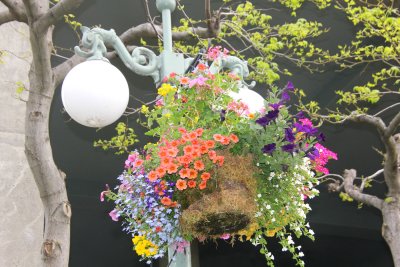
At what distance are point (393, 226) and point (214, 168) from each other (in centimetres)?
533

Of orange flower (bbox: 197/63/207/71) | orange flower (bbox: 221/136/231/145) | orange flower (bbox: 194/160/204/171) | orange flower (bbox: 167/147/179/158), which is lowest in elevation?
orange flower (bbox: 194/160/204/171)

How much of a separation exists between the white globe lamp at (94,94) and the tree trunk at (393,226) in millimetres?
5262

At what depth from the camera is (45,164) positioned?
4.16m

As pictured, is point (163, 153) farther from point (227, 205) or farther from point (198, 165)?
point (227, 205)

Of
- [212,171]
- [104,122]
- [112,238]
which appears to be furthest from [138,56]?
[112,238]

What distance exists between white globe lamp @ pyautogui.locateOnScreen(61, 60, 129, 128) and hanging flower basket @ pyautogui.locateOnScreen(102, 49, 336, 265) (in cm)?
26

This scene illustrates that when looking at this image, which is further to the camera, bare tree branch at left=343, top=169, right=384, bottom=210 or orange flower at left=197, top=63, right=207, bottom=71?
bare tree branch at left=343, top=169, right=384, bottom=210

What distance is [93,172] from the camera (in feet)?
35.9

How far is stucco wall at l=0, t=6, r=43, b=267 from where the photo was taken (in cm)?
557

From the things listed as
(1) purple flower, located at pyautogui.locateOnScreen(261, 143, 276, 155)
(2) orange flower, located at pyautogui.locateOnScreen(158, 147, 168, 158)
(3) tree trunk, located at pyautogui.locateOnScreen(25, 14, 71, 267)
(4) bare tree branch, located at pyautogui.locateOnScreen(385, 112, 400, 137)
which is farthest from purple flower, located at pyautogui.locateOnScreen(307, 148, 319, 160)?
(4) bare tree branch, located at pyautogui.locateOnScreen(385, 112, 400, 137)

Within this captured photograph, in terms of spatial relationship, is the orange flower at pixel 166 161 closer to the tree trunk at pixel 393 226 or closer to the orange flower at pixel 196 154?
the orange flower at pixel 196 154

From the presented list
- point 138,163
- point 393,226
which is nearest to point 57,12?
point 138,163

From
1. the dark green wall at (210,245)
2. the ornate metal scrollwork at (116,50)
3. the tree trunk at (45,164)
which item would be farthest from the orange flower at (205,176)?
the dark green wall at (210,245)

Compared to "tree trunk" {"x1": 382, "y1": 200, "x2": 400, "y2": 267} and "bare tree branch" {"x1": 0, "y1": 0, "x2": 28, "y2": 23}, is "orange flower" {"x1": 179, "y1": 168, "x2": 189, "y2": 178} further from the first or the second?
"tree trunk" {"x1": 382, "y1": 200, "x2": 400, "y2": 267}
